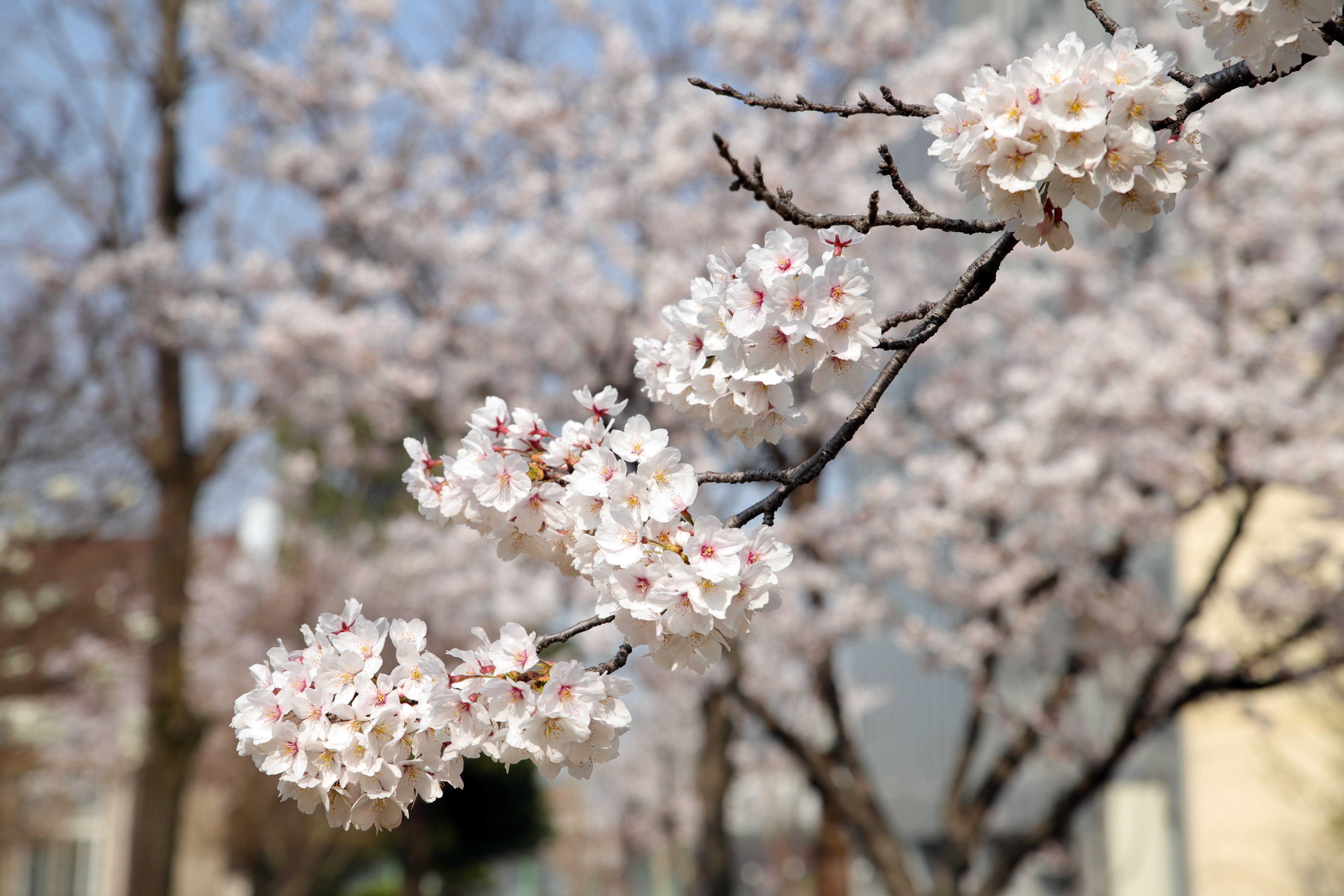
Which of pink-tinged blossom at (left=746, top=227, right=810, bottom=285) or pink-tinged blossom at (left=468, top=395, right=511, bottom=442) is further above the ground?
pink-tinged blossom at (left=746, top=227, right=810, bottom=285)

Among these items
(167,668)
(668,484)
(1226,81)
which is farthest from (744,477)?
(167,668)

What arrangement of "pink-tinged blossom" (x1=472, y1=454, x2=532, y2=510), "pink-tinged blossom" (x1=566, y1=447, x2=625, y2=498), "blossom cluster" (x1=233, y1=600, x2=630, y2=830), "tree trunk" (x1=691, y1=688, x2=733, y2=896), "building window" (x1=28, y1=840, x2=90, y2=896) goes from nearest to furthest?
"blossom cluster" (x1=233, y1=600, x2=630, y2=830) → "pink-tinged blossom" (x1=566, y1=447, x2=625, y2=498) → "pink-tinged blossom" (x1=472, y1=454, x2=532, y2=510) → "tree trunk" (x1=691, y1=688, x2=733, y2=896) → "building window" (x1=28, y1=840, x2=90, y2=896)

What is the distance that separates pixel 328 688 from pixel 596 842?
33.7m

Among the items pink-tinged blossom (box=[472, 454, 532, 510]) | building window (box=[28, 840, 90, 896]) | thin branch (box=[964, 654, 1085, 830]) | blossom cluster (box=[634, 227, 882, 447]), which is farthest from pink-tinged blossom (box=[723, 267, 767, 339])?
building window (box=[28, 840, 90, 896])

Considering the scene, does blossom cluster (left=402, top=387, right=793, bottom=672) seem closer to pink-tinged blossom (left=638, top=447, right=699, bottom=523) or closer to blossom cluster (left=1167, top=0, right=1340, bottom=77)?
pink-tinged blossom (left=638, top=447, right=699, bottom=523)

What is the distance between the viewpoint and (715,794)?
934 cm

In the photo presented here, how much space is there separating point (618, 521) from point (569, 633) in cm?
23

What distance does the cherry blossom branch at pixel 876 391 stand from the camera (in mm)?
1981

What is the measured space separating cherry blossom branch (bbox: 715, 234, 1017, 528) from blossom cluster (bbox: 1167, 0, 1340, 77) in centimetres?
45

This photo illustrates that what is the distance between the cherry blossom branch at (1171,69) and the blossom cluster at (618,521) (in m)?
1.04

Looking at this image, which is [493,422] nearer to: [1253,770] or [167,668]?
[167,668]

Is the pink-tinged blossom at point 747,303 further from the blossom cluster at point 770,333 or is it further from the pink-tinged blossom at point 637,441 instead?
the pink-tinged blossom at point 637,441

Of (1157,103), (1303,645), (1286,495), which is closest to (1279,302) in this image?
(1303,645)

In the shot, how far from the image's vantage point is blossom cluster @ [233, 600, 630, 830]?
1947 mm
